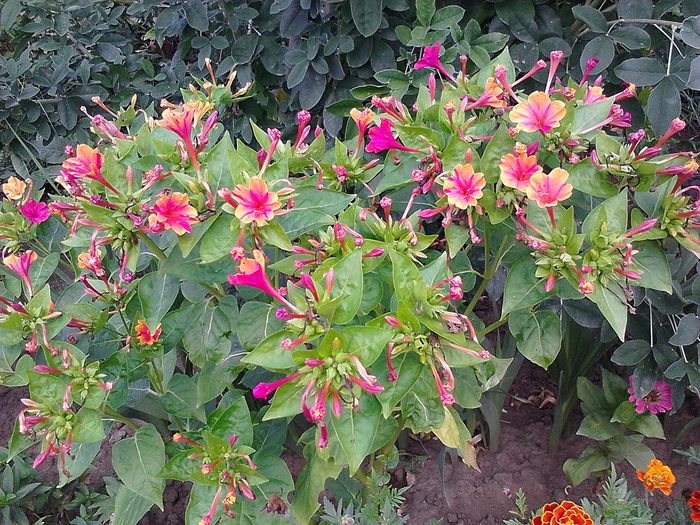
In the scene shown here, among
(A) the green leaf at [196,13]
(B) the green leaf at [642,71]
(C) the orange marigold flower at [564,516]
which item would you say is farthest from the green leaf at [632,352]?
(A) the green leaf at [196,13]

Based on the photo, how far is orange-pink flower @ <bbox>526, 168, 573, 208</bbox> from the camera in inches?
33.8

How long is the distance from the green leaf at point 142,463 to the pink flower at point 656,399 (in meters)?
1.09

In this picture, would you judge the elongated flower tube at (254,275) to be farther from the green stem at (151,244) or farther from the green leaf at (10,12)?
the green leaf at (10,12)

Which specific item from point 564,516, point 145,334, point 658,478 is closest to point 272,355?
point 145,334

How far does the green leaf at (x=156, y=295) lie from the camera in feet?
3.38

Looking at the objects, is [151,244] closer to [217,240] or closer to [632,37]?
[217,240]

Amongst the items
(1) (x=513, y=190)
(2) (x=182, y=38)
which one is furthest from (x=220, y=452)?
(2) (x=182, y=38)

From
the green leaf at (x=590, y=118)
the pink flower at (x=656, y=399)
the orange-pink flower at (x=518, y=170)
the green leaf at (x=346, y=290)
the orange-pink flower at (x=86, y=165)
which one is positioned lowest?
the pink flower at (x=656, y=399)

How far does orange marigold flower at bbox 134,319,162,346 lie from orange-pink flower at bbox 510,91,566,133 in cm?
70

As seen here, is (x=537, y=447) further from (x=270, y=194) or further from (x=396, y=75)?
(x=270, y=194)

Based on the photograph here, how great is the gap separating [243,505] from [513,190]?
802 millimetres

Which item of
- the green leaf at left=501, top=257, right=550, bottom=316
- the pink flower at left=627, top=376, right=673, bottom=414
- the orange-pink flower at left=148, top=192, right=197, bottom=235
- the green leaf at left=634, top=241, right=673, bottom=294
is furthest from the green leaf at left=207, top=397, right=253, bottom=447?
the pink flower at left=627, top=376, right=673, bottom=414

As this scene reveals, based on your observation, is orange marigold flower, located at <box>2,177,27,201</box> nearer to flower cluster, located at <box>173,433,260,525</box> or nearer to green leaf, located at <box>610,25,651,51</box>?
flower cluster, located at <box>173,433,260,525</box>

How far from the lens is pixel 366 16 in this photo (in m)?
1.51
